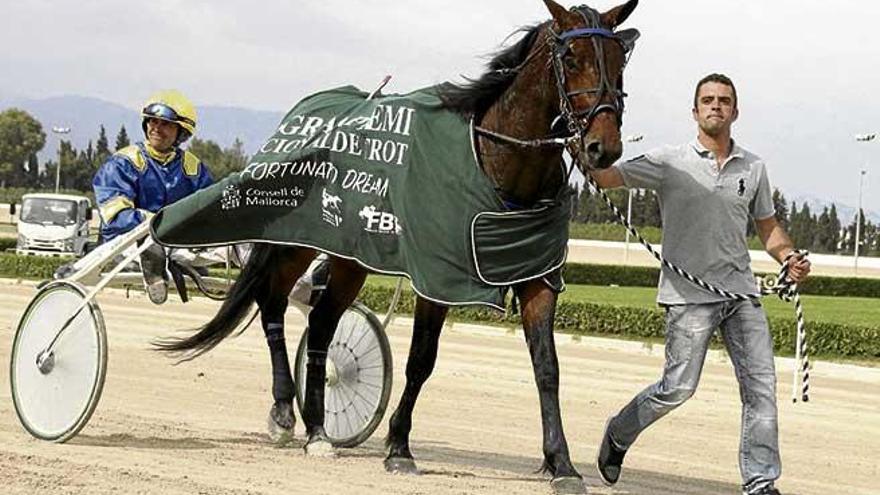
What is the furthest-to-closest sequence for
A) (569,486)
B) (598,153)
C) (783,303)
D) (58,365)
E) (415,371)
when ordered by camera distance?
(783,303) < (58,365) < (415,371) < (569,486) < (598,153)

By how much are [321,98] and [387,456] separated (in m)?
1.82

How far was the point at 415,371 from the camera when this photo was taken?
673cm

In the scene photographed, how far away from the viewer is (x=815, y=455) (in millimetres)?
8641

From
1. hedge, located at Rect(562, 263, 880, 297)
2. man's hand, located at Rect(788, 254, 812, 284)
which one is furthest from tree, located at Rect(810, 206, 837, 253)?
man's hand, located at Rect(788, 254, 812, 284)

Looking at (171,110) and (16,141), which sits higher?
(16,141)

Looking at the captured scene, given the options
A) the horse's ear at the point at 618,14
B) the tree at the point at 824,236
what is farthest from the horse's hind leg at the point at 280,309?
the tree at the point at 824,236

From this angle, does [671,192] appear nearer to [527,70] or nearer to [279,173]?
[527,70]

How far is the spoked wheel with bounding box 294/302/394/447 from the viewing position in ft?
25.5

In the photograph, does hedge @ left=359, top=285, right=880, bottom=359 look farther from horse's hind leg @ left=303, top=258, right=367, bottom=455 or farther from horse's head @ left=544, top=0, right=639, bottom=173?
horse's head @ left=544, top=0, right=639, bottom=173

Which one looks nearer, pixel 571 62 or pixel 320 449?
pixel 571 62

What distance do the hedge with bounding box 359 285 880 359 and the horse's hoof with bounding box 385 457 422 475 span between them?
338 inches

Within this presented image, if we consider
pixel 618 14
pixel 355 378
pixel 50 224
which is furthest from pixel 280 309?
pixel 50 224

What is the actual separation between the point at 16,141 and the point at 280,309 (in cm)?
9232

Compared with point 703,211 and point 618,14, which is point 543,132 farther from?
point 703,211
